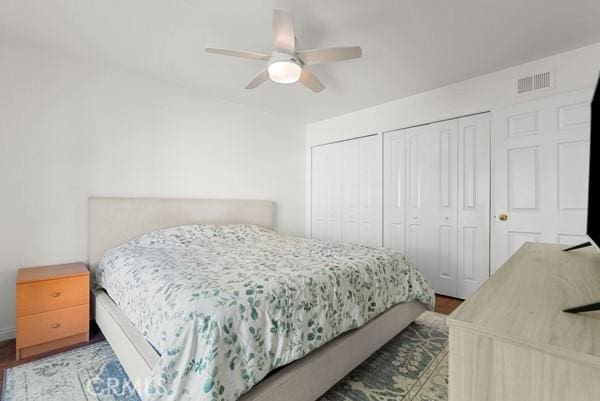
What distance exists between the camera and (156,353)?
136 cm

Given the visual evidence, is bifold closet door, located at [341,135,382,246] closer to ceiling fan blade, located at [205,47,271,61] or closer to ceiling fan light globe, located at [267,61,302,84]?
ceiling fan light globe, located at [267,61,302,84]

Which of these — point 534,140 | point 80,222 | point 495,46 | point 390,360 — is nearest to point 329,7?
point 495,46

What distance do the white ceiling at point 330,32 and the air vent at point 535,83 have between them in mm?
174

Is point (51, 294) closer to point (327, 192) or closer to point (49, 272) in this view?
point (49, 272)

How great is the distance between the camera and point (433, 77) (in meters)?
2.90

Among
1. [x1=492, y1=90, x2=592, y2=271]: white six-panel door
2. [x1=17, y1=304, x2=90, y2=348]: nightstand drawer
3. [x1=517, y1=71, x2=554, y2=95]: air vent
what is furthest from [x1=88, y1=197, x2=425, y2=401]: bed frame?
[x1=517, y1=71, x2=554, y2=95]: air vent

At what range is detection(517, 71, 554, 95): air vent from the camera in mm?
2510

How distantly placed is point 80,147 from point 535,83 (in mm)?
4304

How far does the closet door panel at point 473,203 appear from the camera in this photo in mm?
2873

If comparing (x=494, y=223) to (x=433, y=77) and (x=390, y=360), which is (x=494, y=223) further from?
(x=390, y=360)

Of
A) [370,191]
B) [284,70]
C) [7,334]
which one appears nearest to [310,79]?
[284,70]

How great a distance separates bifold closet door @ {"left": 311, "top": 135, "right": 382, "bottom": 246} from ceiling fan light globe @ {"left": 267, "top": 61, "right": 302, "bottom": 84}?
6.58 feet

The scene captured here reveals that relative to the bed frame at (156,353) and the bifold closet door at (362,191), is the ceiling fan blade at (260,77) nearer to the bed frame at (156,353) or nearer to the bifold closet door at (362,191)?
the bed frame at (156,353)

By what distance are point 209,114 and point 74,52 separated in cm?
133
